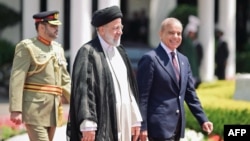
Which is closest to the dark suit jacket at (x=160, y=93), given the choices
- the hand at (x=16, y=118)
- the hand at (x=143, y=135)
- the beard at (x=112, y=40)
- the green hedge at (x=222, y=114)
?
the hand at (x=143, y=135)

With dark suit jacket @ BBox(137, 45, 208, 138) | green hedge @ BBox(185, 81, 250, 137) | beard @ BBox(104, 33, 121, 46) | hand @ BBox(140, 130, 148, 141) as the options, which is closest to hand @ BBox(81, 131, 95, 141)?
beard @ BBox(104, 33, 121, 46)

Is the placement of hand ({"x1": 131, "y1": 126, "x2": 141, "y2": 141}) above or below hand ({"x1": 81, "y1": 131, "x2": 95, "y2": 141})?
below

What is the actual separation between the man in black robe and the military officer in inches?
45.0

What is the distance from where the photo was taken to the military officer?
6188 millimetres

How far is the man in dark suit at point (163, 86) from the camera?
5.89m

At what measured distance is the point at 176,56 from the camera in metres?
6.09

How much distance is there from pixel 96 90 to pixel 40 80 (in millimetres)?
1385

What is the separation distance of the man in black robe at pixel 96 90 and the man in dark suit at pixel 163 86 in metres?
0.81

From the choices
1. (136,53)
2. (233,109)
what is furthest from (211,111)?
(136,53)

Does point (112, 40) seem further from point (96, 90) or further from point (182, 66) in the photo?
point (182, 66)

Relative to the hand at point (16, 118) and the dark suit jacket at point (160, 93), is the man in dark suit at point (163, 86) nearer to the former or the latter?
the dark suit jacket at point (160, 93)

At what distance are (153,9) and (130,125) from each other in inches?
649

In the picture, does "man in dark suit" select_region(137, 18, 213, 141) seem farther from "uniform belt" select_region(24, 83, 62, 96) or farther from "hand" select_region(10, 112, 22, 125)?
"hand" select_region(10, 112, 22, 125)

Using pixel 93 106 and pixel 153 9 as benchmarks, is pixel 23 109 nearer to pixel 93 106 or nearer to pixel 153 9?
pixel 93 106
